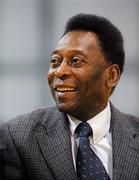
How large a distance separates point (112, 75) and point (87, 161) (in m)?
0.31

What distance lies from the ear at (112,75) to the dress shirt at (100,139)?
4.1 inches

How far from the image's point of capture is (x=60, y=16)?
3.47 metres

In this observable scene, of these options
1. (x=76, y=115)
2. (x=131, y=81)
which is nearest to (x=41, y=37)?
(x=131, y=81)

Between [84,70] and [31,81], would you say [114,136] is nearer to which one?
[84,70]

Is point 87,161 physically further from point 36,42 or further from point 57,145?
point 36,42

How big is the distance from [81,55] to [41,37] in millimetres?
1684

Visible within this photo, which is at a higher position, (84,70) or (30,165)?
(84,70)

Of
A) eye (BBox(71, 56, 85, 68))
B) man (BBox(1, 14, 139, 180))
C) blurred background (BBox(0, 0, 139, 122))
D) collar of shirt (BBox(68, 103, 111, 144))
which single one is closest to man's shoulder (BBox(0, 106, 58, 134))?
man (BBox(1, 14, 139, 180))

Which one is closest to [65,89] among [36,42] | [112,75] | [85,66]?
[85,66]

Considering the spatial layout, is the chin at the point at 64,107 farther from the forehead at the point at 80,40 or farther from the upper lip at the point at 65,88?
the forehead at the point at 80,40

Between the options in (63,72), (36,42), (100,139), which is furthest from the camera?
(36,42)

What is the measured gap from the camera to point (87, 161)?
173cm

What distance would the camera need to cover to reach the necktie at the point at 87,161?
67.2 inches

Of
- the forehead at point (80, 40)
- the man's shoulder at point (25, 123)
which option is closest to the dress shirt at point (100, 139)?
the man's shoulder at point (25, 123)
